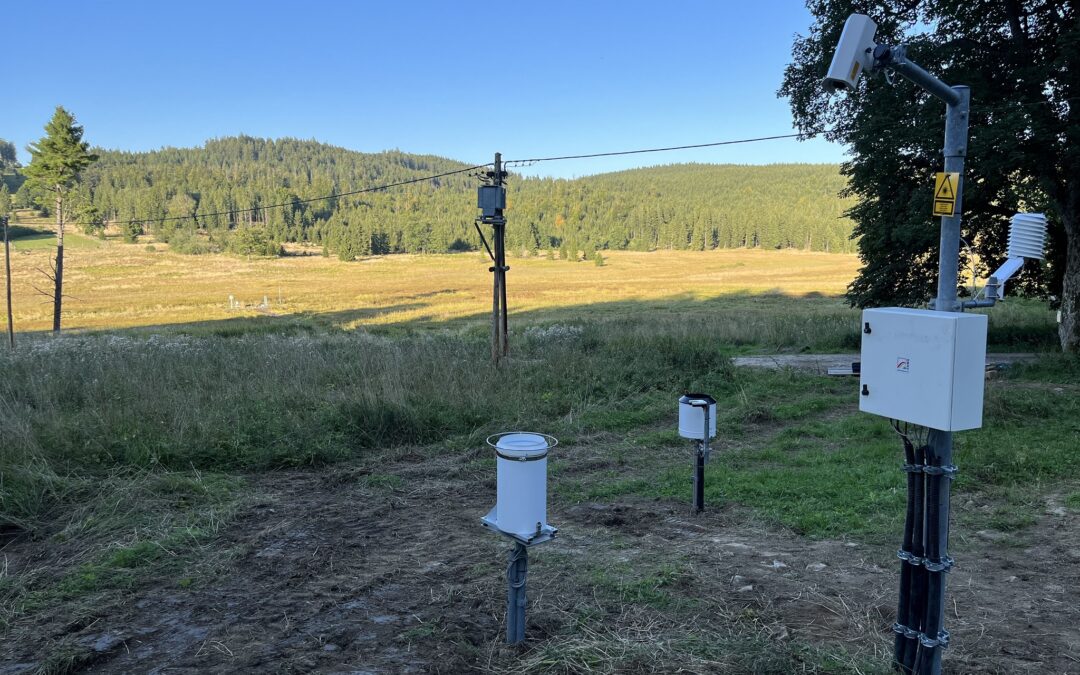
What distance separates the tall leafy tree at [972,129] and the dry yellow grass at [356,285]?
27.0 m

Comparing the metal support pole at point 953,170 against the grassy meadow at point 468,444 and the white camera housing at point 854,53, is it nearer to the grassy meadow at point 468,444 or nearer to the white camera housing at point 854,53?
the white camera housing at point 854,53

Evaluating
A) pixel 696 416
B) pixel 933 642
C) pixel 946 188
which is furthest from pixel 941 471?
pixel 696 416

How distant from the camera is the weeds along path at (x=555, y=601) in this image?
11.5 feet

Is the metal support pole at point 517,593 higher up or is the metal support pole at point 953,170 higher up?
the metal support pole at point 953,170

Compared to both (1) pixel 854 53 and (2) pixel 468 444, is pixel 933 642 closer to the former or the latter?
(1) pixel 854 53

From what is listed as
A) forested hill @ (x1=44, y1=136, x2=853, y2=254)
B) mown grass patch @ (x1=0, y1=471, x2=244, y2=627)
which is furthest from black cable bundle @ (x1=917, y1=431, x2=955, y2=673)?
forested hill @ (x1=44, y1=136, x2=853, y2=254)

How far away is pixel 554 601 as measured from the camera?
165 inches

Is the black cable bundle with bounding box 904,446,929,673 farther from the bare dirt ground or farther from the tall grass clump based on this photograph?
the tall grass clump

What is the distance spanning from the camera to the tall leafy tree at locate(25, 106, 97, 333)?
3362 centimetres

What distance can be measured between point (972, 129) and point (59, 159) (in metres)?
37.2

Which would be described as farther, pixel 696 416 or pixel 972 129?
pixel 972 129

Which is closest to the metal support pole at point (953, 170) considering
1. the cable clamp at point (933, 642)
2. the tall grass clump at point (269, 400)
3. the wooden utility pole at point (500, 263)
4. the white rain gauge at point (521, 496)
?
the cable clamp at point (933, 642)

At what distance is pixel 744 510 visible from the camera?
5.95 metres

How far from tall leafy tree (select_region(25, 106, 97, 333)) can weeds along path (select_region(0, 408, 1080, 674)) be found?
34.9 m
